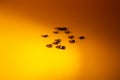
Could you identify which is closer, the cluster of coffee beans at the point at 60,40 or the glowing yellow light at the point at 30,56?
the glowing yellow light at the point at 30,56

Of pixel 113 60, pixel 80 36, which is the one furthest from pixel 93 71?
pixel 80 36

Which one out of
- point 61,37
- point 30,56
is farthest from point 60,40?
point 30,56

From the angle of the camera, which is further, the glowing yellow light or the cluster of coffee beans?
the cluster of coffee beans

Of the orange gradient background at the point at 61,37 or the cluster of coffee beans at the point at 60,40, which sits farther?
the cluster of coffee beans at the point at 60,40

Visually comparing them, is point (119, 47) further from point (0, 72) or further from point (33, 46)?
point (0, 72)

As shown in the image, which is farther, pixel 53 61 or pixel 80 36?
pixel 80 36

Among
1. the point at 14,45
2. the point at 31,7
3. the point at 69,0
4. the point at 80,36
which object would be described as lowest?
the point at 14,45

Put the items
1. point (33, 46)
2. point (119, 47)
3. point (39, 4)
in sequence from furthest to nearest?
point (119, 47) < point (39, 4) < point (33, 46)

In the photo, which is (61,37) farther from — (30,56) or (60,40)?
(30,56)
